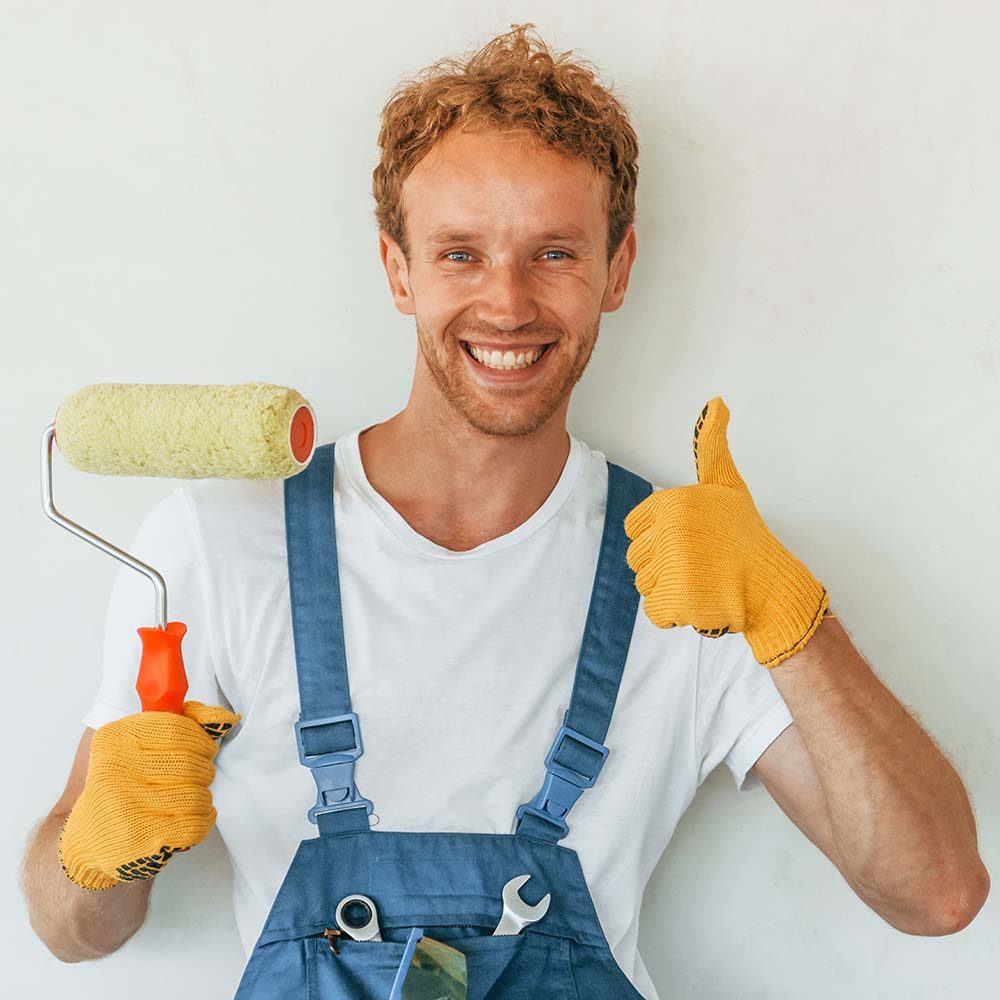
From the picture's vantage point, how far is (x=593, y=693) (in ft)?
4.61

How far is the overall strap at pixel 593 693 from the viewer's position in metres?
1.38

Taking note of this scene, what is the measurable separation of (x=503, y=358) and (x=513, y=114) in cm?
27

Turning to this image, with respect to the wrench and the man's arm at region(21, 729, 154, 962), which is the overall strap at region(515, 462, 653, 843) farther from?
the man's arm at region(21, 729, 154, 962)

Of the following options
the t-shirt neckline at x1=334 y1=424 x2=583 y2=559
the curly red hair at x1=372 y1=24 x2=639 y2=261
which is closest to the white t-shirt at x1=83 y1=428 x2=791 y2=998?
the t-shirt neckline at x1=334 y1=424 x2=583 y2=559

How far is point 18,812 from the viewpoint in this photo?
1.54m

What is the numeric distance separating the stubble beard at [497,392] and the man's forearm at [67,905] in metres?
0.65

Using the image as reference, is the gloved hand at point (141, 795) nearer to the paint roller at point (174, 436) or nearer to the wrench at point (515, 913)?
the paint roller at point (174, 436)

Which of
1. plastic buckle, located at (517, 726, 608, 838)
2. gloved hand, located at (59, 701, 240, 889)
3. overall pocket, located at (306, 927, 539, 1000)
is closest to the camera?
gloved hand, located at (59, 701, 240, 889)

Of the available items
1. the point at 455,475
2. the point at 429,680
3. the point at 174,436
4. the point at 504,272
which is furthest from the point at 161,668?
the point at 504,272

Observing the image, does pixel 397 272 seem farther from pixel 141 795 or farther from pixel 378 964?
pixel 378 964

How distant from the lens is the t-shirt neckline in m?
1.42

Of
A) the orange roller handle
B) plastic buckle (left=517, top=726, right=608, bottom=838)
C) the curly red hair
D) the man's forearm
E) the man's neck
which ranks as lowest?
the man's forearm

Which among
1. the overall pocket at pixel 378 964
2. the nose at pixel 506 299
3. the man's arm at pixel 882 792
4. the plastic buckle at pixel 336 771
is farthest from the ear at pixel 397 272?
the overall pocket at pixel 378 964

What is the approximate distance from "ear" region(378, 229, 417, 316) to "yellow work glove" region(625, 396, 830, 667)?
1.32ft
